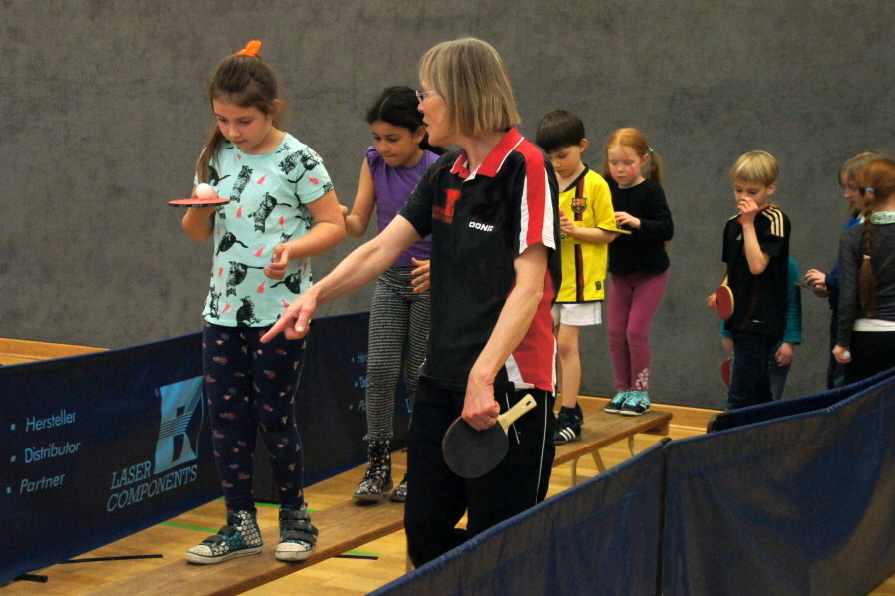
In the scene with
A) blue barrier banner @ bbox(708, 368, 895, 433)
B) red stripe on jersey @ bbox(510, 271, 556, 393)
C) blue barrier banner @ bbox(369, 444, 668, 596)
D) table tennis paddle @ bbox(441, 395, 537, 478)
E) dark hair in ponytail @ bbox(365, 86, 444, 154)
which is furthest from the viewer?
dark hair in ponytail @ bbox(365, 86, 444, 154)

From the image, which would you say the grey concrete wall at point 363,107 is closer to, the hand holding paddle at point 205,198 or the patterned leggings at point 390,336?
the patterned leggings at point 390,336

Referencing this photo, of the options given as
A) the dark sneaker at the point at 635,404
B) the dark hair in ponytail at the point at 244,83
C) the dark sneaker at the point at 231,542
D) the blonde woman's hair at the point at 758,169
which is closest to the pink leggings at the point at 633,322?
the dark sneaker at the point at 635,404

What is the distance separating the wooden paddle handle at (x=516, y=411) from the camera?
2301mm

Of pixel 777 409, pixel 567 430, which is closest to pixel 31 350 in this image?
pixel 567 430

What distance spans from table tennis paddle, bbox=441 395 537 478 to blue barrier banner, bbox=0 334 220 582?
2.04 meters

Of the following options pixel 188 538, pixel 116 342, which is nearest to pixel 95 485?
pixel 188 538

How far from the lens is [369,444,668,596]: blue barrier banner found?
1.82 meters

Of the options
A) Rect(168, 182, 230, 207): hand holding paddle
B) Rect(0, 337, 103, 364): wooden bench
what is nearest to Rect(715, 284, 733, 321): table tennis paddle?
Rect(168, 182, 230, 207): hand holding paddle

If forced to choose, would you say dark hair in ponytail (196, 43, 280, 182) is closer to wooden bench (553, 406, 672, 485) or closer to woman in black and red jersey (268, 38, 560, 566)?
woman in black and red jersey (268, 38, 560, 566)

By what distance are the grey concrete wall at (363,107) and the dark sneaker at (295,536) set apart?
408 centimetres

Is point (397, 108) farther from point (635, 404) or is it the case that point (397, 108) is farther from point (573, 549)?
point (635, 404)

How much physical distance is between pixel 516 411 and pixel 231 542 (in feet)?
3.83

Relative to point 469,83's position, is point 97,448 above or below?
below

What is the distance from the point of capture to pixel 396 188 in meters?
3.95
